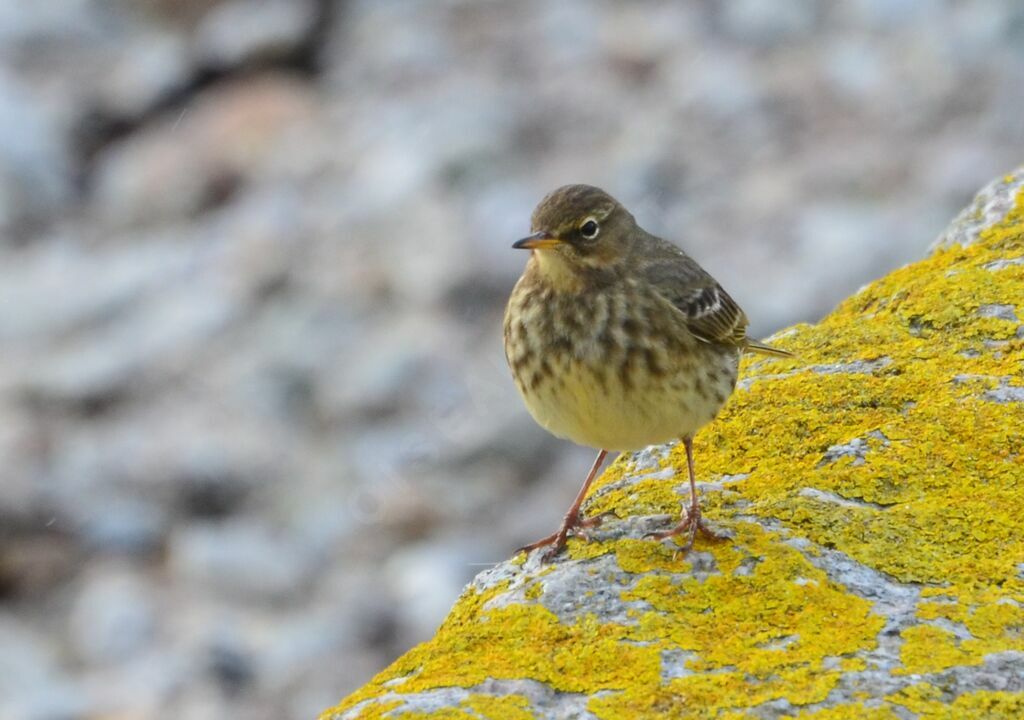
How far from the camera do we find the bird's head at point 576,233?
199 inches

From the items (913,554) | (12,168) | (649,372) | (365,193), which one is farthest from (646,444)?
(12,168)

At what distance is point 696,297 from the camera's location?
5180 mm

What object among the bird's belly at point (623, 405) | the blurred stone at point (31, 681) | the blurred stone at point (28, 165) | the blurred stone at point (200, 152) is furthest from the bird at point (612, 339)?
the blurred stone at point (28, 165)

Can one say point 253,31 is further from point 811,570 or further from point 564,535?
point 811,570

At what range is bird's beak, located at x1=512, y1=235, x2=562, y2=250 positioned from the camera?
4949mm

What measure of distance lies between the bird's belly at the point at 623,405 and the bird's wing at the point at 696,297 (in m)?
0.30

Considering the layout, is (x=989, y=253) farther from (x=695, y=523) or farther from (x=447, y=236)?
(x=447, y=236)

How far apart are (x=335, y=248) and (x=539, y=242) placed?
7.33 meters

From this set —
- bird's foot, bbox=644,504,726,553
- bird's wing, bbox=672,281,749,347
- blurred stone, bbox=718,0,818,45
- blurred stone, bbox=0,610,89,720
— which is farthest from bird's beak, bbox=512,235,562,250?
blurred stone, bbox=718,0,818,45

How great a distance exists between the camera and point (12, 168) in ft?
45.5

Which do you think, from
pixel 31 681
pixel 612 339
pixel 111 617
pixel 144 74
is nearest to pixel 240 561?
pixel 111 617

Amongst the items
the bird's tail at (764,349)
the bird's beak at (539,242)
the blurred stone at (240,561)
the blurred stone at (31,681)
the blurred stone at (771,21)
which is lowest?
the bird's tail at (764,349)

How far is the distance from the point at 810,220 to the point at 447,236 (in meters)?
2.65

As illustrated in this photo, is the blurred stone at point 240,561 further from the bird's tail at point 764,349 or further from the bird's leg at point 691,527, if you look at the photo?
the bird's leg at point 691,527
